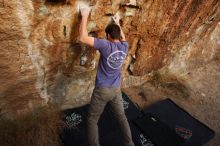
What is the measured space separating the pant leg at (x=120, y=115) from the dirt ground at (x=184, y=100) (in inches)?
51.2

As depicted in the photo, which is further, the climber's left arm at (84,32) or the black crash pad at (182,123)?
the black crash pad at (182,123)

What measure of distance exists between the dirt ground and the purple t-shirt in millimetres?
1724

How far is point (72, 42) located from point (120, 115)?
1.14 metres

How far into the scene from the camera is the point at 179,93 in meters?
5.11

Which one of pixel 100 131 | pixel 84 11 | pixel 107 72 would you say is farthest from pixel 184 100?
pixel 84 11

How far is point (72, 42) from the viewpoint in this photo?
3453 millimetres

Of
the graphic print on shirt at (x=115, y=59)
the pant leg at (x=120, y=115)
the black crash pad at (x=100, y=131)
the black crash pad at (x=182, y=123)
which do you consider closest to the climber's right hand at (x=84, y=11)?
the graphic print on shirt at (x=115, y=59)

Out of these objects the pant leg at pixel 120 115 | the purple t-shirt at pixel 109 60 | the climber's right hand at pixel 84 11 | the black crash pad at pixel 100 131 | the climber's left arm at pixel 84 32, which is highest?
the climber's right hand at pixel 84 11

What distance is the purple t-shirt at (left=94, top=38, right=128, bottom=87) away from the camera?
2.88 m

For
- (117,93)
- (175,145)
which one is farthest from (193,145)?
(117,93)

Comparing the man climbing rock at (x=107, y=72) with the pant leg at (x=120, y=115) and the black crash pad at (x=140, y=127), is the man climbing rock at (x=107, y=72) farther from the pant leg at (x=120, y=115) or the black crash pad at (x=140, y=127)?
the black crash pad at (x=140, y=127)

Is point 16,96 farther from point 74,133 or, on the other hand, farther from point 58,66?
point 74,133

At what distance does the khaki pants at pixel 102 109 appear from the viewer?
10.1 feet

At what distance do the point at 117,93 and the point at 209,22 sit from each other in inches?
114
